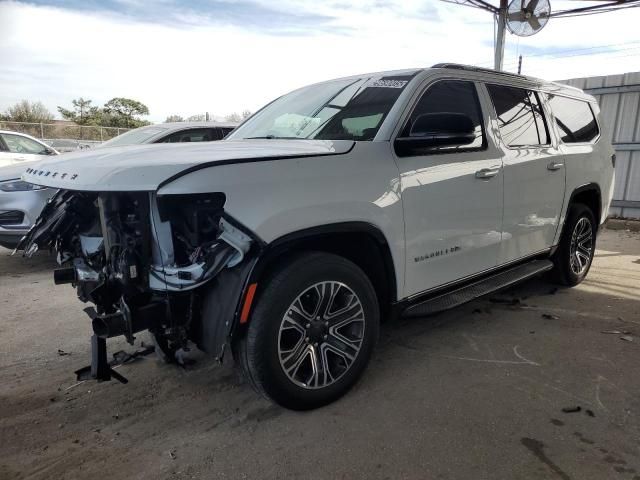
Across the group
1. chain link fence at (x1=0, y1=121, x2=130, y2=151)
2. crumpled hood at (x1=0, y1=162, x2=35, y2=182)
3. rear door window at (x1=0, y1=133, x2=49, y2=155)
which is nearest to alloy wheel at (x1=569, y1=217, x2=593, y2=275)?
crumpled hood at (x1=0, y1=162, x2=35, y2=182)

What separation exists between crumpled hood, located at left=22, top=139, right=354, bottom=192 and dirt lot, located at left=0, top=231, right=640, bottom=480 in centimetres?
136

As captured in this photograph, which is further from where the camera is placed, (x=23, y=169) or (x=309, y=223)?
(x=23, y=169)

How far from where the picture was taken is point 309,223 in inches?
97.0

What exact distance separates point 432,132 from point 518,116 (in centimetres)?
143

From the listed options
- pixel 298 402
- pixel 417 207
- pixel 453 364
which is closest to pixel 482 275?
pixel 453 364

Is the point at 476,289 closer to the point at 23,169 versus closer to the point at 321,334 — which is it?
the point at 321,334

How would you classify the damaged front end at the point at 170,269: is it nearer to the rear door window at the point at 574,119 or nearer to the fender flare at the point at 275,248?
the fender flare at the point at 275,248

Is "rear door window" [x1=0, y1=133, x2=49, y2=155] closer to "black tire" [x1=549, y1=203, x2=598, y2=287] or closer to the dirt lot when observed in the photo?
the dirt lot

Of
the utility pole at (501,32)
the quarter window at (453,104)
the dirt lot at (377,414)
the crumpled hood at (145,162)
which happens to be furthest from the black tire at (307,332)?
the utility pole at (501,32)

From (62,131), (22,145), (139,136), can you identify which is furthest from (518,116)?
(62,131)

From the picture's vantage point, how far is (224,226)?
227 centimetres

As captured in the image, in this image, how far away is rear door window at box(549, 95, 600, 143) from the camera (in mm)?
4561

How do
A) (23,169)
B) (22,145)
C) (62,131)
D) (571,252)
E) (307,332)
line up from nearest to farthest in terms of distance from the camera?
(307,332) → (571,252) → (23,169) → (22,145) → (62,131)

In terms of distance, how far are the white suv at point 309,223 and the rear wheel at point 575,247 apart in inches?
39.8
